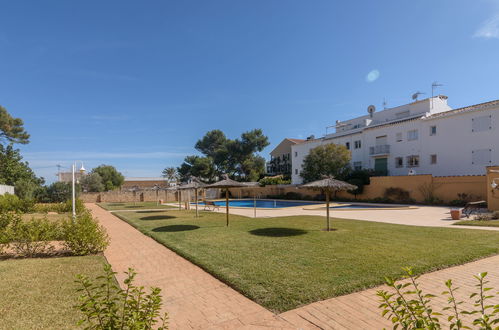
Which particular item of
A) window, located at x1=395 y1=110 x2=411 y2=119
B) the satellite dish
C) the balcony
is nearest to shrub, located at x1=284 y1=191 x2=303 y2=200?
the balcony

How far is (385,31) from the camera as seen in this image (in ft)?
45.3

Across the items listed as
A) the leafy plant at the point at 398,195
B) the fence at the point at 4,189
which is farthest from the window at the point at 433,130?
the fence at the point at 4,189

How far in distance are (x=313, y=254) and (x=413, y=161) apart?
1063 inches

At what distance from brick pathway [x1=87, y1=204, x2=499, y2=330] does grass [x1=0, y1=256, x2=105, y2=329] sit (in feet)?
3.08

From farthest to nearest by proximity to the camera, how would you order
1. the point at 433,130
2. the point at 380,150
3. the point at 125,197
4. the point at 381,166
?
the point at 125,197 → the point at 381,166 → the point at 380,150 → the point at 433,130

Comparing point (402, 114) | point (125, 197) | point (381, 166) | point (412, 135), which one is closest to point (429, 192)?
point (412, 135)

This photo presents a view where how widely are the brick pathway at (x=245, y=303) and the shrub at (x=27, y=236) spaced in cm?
270

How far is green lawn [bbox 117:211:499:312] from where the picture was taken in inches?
183

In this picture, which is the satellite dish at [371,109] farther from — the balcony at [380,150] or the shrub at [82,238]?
the shrub at [82,238]

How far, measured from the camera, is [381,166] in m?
31.2

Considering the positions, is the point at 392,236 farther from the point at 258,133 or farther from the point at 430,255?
the point at 258,133

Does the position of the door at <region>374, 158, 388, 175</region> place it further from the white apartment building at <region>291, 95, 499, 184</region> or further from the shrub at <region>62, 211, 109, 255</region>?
the shrub at <region>62, 211, 109, 255</region>

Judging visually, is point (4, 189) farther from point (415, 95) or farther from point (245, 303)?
point (415, 95)

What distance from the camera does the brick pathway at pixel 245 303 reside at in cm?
356
